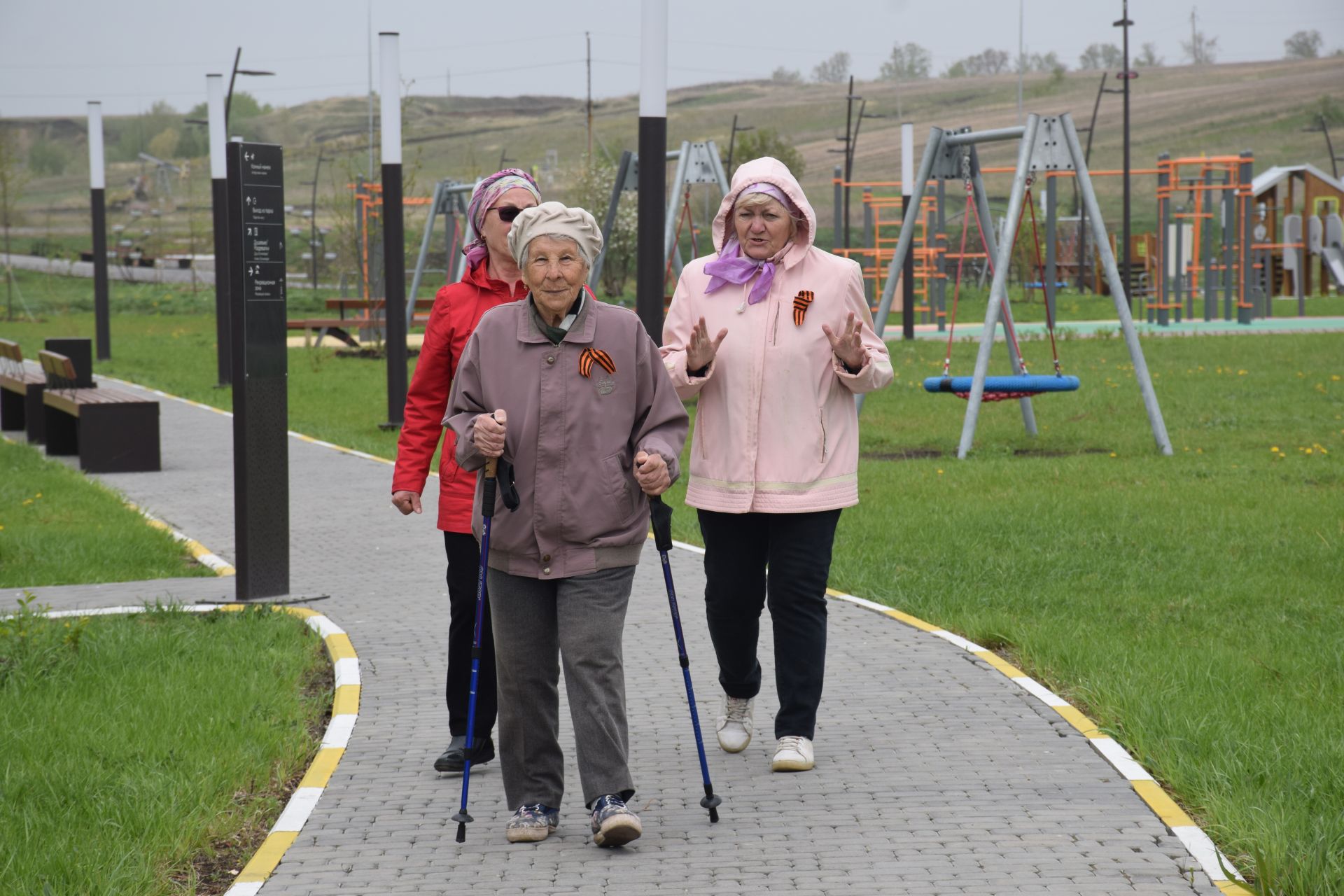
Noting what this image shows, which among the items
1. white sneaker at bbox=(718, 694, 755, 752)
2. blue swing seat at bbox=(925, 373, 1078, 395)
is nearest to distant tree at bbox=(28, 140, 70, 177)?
blue swing seat at bbox=(925, 373, 1078, 395)

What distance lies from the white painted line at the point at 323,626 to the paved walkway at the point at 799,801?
7cm

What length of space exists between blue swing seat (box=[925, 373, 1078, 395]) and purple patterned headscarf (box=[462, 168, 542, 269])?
675 centimetres

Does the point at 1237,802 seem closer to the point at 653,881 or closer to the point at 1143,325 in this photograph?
Result: the point at 653,881

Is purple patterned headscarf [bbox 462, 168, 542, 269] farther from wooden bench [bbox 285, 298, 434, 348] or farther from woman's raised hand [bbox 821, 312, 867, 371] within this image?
wooden bench [bbox 285, 298, 434, 348]

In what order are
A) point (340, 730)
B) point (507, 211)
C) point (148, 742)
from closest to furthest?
point (507, 211) < point (148, 742) < point (340, 730)

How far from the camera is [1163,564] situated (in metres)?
8.68

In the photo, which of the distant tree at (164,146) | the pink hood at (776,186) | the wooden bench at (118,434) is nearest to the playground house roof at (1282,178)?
the wooden bench at (118,434)

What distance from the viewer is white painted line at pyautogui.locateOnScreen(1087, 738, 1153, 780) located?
5.15 meters

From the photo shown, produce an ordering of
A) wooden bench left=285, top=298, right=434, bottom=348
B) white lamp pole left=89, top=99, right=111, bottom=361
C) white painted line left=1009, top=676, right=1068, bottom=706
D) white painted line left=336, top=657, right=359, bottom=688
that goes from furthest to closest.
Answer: wooden bench left=285, top=298, right=434, bottom=348, white lamp pole left=89, top=99, right=111, bottom=361, white painted line left=336, top=657, right=359, bottom=688, white painted line left=1009, top=676, right=1068, bottom=706

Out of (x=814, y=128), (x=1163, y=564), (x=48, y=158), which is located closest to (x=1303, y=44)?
(x=814, y=128)

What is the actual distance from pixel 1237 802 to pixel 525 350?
242 centimetres

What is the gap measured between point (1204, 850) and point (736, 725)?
168cm

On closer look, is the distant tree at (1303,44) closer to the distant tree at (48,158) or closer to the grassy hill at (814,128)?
the grassy hill at (814,128)

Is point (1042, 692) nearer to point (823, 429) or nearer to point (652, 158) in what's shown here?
point (823, 429)
